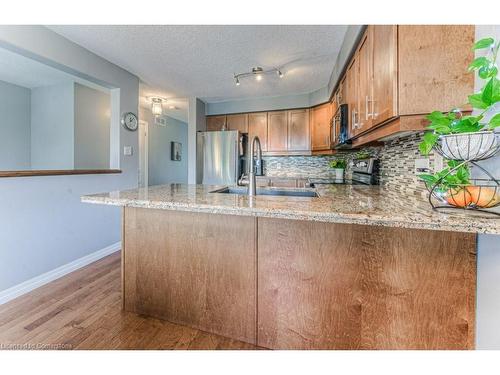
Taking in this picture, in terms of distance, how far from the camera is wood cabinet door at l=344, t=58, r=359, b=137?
1.94m

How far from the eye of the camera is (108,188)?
2.79 m

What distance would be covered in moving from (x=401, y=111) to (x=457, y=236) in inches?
24.2

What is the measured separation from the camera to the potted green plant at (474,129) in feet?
2.55

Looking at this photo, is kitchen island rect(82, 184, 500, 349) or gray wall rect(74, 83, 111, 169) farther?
gray wall rect(74, 83, 111, 169)

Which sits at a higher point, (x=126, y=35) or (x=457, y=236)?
(x=126, y=35)

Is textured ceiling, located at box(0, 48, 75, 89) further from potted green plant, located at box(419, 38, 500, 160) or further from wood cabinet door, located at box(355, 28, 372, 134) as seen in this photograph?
potted green plant, located at box(419, 38, 500, 160)

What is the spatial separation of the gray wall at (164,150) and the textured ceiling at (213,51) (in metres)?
1.74

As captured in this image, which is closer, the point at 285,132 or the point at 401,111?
the point at 401,111

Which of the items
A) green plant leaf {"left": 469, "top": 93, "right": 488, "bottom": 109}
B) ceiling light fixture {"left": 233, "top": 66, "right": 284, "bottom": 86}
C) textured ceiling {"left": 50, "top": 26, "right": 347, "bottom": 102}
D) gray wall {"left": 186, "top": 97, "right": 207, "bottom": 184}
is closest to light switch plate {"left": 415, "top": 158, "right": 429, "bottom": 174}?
green plant leaf {"left": 469, "top": 93, "right": 488, "bottom": 109}

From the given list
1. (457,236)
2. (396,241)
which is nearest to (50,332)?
(396,241)

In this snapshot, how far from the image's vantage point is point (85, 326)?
1.51 meters

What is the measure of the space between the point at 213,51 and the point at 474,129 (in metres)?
2.35

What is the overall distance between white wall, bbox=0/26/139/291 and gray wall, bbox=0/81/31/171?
70.6 inches
